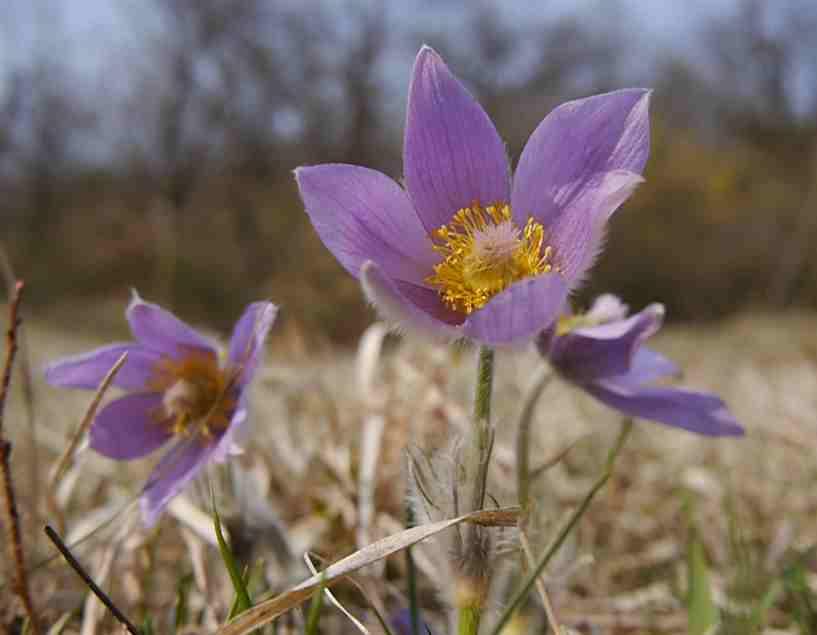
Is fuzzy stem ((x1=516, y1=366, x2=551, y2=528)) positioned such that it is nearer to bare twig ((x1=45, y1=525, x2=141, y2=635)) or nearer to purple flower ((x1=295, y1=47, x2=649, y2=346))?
purple flower ((x1=295, y1=47, x2=649, y2=346))

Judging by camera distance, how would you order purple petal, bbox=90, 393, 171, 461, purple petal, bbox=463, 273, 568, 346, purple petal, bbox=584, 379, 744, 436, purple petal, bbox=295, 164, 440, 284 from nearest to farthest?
1. purple petal, bbox=463, 273, 568, 346
2. purple petal, bbox=295, 164, 440, 284
3. purple petal, bbox=584, 379, 744, 436
4. purple petal, bbox=90, 393, 171, 461

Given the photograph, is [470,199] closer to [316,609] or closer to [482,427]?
[482,427]

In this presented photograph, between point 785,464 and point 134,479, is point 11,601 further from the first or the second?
point 785,464

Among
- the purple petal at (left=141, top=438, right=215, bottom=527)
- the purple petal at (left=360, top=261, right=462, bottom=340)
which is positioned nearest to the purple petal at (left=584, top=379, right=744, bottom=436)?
the purple petal at (left=360, top=261, right=462, bottom=340)

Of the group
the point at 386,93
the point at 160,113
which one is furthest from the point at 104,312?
the point at 386,93

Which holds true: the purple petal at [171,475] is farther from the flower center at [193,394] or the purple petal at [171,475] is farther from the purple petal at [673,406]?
the purple petal at [673,406]

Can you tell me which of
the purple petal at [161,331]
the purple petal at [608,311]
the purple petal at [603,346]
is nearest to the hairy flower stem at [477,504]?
the purple petal at [603,346]
